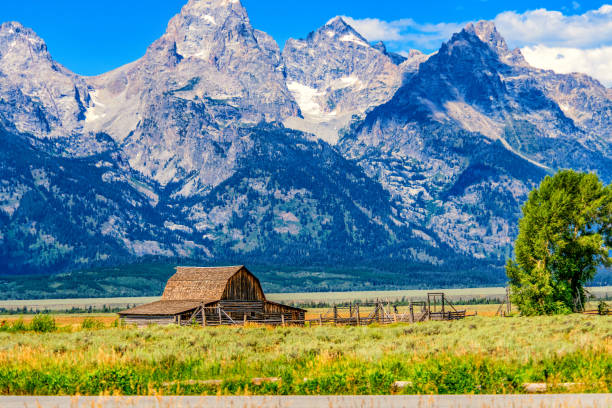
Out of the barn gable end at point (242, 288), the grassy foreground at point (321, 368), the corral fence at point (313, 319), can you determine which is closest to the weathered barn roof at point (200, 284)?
the barn gable end at point (242, 288)

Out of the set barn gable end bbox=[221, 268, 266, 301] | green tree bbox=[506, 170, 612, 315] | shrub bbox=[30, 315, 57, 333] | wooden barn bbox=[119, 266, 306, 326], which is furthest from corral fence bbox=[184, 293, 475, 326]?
shrub bbox=[30, 315, 57, 333]

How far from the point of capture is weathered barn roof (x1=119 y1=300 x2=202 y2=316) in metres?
75.4

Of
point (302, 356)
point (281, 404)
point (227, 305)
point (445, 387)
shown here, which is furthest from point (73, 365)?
point (227, 305)

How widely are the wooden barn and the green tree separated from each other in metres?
23.5

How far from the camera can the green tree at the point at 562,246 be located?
67.1 metres

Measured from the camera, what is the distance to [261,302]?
282 feet

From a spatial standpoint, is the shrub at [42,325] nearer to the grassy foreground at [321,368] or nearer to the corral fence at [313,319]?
the corral fence at [313,319]

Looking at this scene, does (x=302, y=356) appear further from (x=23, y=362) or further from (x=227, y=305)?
(x=227, y=305)

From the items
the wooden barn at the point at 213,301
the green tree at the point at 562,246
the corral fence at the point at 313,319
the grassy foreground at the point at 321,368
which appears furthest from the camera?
the wooden barn at the point at 213,301

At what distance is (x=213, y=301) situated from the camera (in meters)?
80.8

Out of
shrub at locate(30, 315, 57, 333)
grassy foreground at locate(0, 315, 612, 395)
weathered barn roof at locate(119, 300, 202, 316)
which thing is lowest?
grassy foreground at locate(0, 315, 612, 395)

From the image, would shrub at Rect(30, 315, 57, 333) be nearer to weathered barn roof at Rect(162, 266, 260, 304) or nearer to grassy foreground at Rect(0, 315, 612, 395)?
grassy foreground at Rect(0, 315, 612, 395)

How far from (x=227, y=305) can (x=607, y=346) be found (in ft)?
182

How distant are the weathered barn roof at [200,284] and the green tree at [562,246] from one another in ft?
103
